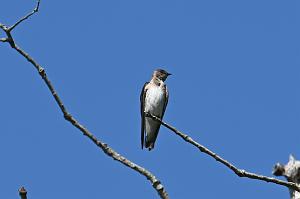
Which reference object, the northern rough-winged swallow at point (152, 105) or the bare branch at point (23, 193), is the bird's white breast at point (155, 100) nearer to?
the northern rough-winged swallow at point (152, 105)

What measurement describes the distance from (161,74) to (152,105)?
6.30ft

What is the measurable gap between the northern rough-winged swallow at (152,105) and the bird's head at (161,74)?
682 mm

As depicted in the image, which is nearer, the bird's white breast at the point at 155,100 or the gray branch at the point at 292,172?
the gray branch at the point at 292,172

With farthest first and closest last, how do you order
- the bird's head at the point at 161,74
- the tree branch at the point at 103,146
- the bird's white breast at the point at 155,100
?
the bird's head at the point at 161,74, the bird's white breast at the point at 155,100, the tree branch at the point at 103,146

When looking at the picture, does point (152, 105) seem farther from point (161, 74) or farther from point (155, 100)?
point (161, 74)

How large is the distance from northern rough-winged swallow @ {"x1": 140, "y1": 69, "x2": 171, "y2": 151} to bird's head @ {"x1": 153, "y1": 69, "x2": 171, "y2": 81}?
682 mm

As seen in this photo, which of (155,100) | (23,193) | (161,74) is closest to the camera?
(23,193)

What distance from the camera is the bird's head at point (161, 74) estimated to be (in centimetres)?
1753

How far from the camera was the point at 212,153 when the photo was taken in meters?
3.47

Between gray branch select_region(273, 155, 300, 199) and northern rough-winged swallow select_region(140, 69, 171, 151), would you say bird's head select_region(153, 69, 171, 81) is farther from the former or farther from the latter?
gray branch select_region(273, 155, 300, 199)

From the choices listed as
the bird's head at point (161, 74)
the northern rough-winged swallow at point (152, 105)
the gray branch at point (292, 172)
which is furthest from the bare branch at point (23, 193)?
the bird's head at point (161, 74)

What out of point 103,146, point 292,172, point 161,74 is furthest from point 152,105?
point 292,172

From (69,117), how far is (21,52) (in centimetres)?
Result: 87

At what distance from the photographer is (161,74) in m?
17.7
